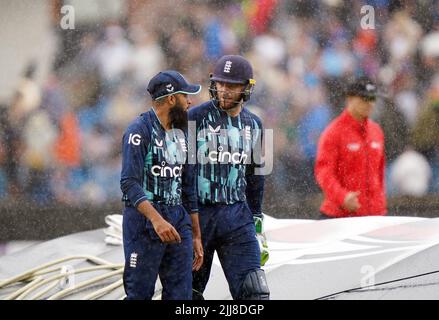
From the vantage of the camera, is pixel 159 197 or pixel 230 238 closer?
pixel 159 197

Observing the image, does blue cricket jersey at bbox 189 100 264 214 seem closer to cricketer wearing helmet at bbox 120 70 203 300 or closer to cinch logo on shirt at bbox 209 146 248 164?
cinch logo on shirt at bbox 209 146 248 164

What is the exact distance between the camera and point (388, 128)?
401 inches

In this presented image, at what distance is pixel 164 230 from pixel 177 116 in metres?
0.60

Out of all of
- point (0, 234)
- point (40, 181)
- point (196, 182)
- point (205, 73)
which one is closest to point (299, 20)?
point (205, 73)

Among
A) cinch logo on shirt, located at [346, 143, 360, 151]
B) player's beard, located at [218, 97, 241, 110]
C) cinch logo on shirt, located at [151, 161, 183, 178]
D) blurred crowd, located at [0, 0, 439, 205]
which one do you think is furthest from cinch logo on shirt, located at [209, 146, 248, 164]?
blurred crowd, located at [0, 0, 439, 205]

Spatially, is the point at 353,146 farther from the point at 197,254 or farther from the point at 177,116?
the point at 177,116

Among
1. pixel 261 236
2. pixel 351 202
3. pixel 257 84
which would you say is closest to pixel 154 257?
pixel 261 236

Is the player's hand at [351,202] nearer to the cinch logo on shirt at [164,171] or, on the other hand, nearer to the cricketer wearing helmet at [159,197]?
the cricketer wearing helmet at [159,197]

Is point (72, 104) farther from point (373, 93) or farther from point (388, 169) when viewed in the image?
point (373, 93)

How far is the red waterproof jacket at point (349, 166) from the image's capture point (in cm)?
739

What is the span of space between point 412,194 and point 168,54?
274 cm

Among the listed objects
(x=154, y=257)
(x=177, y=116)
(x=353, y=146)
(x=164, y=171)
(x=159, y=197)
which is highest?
(x=353, y=146)

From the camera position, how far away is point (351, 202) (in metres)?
7.26

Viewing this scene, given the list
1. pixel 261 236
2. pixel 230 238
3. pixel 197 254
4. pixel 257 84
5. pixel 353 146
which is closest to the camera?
pixel 197 254
